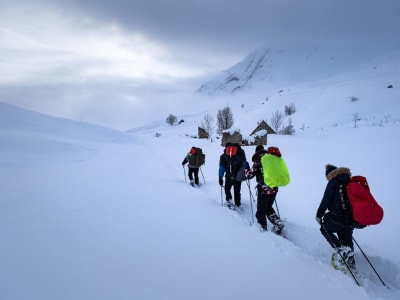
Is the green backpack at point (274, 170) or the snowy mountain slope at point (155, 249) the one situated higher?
the green backpack at point (274, 170)

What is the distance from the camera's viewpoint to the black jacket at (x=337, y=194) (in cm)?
389

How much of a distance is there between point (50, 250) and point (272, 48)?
19913 cm

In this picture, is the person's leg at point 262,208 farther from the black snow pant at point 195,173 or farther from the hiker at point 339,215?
the black snow pant at point 195,173

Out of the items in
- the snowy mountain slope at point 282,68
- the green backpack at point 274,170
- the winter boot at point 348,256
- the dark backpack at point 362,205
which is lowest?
the winter boot at point 348,256

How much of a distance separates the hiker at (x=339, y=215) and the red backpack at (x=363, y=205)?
6.0 inches

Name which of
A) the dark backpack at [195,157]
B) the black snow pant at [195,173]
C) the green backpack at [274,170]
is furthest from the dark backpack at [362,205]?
the black snow pant at [195,173]

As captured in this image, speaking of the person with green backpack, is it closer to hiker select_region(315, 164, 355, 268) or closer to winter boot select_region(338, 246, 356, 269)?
hiker select_region(315, 164, 355, 268)

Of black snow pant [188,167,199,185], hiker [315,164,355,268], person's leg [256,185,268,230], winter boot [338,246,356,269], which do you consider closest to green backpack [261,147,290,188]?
person's leg [256,185,268,230]

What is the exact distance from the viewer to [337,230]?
4090mm

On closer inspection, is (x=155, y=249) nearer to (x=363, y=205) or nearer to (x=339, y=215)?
(x=339, y=215)

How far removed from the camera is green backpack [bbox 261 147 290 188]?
514cm

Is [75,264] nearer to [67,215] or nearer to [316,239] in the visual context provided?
[67,215]

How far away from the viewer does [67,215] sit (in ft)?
15.3

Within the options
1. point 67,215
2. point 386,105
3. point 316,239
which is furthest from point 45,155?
point 386,105
